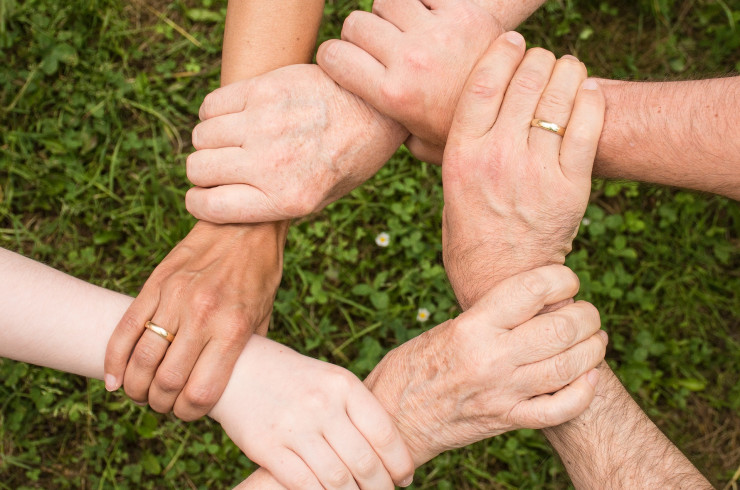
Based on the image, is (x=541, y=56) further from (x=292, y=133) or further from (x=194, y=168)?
(x=194, y=168)

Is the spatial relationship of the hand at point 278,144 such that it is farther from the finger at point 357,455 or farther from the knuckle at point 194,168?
the finger at point 357,455

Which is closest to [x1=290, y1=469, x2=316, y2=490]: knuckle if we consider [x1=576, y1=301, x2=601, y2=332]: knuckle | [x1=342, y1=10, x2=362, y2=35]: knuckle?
[x1=576, y1=301, x2=601, y2=332]: knuckle

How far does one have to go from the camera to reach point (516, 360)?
1963 mm

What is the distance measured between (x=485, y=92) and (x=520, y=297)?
2.24 feet

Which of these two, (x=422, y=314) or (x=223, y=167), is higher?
(x=223, y=167)

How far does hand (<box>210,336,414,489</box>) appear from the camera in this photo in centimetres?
208

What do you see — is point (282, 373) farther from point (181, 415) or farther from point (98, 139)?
point (98, 139)

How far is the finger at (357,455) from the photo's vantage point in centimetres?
207

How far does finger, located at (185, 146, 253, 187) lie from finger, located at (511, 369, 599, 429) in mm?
1217

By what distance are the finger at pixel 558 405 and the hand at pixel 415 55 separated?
3.23 feet

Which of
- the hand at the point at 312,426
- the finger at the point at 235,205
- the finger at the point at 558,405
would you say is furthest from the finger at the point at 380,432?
the finger at the point at 235,205

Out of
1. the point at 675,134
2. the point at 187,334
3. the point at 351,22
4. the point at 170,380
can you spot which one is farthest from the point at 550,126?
the point at 170,380

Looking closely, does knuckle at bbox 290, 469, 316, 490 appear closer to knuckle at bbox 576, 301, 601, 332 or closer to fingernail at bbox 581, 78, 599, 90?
knuckle at bbox 576, 301, 601, 332

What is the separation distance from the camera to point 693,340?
10.7 ft
